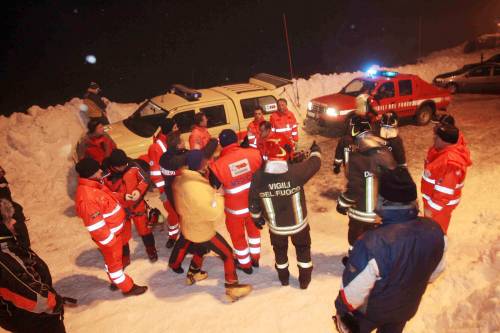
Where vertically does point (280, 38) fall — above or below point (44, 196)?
above

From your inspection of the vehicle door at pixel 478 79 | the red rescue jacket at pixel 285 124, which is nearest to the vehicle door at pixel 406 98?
the red rescue jacket at pixel 285 124

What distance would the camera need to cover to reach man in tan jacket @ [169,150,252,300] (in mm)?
4090

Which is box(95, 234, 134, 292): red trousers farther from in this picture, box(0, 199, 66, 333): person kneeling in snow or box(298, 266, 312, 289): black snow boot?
box(298, 266, 312, 289): black snow boot

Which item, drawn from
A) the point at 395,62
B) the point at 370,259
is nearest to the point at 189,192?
the point at 370,259

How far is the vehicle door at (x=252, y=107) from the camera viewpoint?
819 cm

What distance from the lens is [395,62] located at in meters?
29.8

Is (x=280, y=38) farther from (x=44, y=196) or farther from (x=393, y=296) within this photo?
(x=393, y=296)

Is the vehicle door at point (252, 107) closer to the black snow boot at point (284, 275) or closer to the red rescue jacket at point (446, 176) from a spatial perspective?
the black snow boot at point (284, 275)

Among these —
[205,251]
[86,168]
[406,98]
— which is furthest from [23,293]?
[406,98]

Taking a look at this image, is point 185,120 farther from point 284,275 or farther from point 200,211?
point 284,275

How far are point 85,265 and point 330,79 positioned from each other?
12182 mm

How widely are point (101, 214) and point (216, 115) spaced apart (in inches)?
170

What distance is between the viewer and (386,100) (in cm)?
1070

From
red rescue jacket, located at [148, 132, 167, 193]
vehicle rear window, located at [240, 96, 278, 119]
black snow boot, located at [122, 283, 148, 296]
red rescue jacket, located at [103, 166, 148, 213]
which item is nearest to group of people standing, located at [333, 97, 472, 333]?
black snow boot, located at [122, 283, 148, 296]
